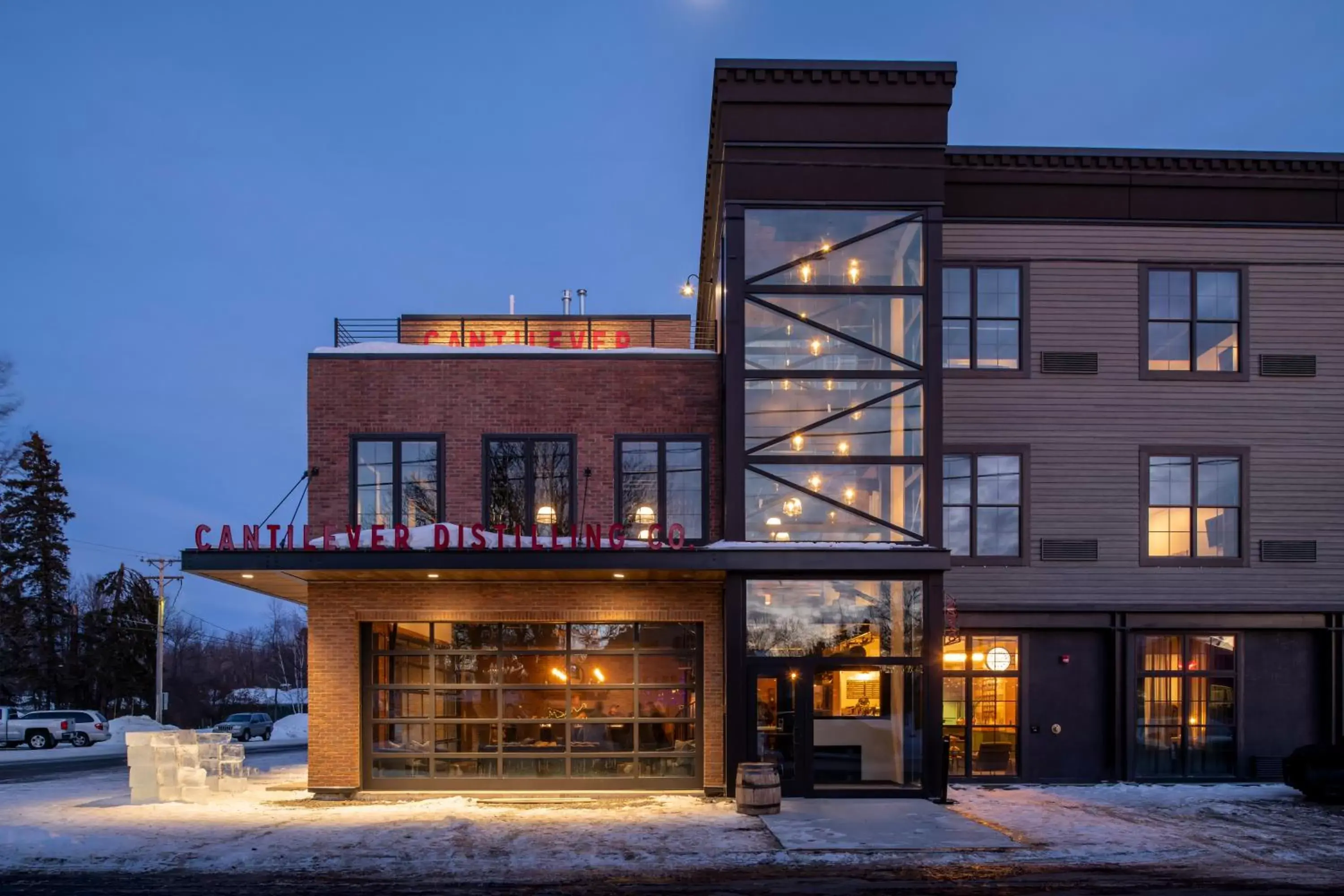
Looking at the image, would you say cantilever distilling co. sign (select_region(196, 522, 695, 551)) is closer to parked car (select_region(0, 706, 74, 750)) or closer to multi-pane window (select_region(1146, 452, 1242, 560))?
multi-pane window (select_region(1146, 452, 1242, 560))

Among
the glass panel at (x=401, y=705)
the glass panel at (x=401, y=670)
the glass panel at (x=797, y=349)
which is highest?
the glass panel at (x=797, y=349)

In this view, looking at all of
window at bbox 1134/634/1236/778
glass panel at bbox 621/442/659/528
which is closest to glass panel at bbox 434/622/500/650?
glass panel at bbox 621/442/659/528

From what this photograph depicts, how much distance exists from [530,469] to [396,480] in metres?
2.52

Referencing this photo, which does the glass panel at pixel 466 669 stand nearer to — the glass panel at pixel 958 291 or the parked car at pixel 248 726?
Answer: the glass panel at pixel 958 291

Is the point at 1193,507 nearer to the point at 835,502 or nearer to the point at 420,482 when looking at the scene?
the point at 835,502

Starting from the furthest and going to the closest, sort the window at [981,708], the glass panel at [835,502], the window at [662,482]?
the window at [981,708] < the window at [662,482] < the glass panel at [835,502]

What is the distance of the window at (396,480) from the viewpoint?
63.8 feet

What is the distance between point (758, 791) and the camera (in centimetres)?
1669

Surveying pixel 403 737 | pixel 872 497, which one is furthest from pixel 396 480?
pixel 872 497

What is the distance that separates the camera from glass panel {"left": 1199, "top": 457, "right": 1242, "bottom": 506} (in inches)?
842

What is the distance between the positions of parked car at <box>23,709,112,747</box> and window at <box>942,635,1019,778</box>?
36441 mm

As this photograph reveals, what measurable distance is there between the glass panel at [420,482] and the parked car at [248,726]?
3354 centimetres

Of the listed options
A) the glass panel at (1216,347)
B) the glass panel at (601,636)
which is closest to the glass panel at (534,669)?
the glass panel at (601,636)

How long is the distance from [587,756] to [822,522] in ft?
20.2
